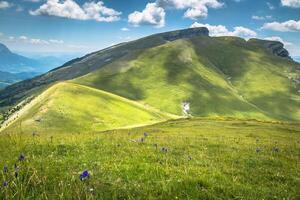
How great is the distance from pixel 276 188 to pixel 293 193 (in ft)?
1.83

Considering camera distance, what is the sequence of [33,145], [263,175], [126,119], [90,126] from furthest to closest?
[126,119], [90,126], [33,145], [263,175]

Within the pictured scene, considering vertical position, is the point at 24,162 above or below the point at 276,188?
above

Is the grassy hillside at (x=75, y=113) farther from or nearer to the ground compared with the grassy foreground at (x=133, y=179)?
nearer to the ground

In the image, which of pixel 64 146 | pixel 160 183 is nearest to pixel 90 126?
pixel 64 146

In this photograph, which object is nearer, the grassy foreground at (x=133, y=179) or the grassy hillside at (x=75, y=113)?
the grassy foreground at (x=133, y=179)

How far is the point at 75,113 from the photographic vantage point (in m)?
134

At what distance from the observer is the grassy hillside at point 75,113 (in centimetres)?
11664

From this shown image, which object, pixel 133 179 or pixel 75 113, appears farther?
pixel 75 113

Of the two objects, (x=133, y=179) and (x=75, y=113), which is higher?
(x=133, y=179)

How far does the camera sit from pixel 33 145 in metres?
15.7

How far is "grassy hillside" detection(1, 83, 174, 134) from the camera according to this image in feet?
383

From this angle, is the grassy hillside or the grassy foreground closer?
the grassy foreground

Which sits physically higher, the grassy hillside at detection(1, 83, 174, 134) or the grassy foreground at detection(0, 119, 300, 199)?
the grassy foreground at detection(0, 119, 300, 199)

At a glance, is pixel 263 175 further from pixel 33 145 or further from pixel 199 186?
pixel 33 145
